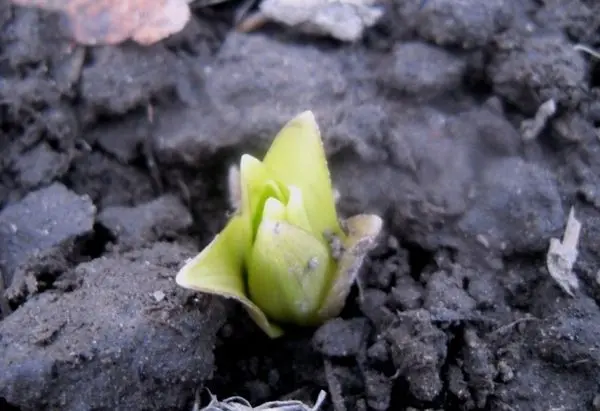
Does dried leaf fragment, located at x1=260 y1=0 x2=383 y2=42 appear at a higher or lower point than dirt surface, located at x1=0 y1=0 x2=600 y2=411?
higher

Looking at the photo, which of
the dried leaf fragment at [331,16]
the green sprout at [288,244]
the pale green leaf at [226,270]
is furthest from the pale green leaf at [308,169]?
the dried leaf fragment at [331,16]

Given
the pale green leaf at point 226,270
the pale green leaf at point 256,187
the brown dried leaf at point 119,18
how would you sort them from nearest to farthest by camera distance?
the pale green leaf at point 226,270 < the pale green leaf at point 256,187 < the brown dried leaf at point 119,18

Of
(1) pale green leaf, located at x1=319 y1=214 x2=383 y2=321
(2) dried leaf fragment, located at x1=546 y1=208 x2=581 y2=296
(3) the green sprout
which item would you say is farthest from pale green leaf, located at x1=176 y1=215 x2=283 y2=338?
(2) dried leaf fragment, located at x1=546 y1=208 x2=581 y2=296

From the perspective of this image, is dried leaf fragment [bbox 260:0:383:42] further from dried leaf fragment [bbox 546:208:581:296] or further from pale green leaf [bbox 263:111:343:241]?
dried leaf fragment [bbox 546:208:581:296]

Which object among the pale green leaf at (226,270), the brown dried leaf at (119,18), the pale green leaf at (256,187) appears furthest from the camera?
the brown dried leaf at (119,18)

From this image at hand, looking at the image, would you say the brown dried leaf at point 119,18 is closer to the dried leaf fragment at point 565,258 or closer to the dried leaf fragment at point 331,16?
the dried leaf fragment at point 331,16
